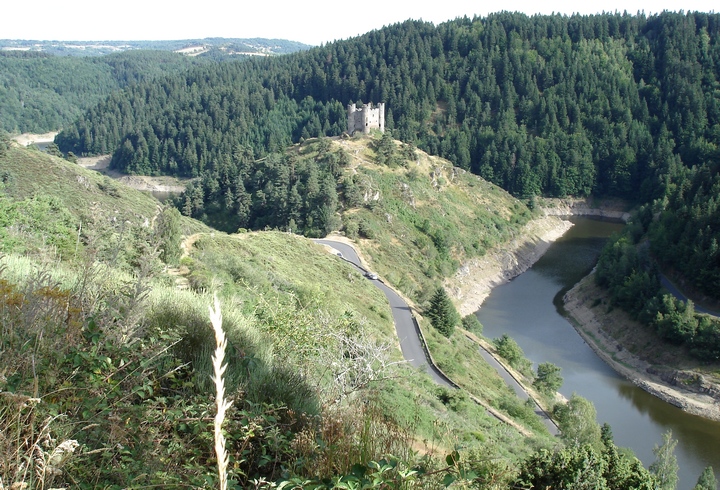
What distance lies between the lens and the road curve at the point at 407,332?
2202cm

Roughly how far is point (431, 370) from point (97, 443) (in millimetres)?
20044

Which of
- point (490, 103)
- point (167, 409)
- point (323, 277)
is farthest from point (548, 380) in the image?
point (490, 103)

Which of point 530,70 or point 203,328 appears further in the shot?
point 530,70

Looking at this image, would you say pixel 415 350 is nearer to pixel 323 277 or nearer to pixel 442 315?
pixel 442 315

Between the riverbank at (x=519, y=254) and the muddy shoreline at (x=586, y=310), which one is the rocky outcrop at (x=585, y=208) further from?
the muddy shoreline at (x=586, y=310)

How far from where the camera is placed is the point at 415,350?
24.9 metres

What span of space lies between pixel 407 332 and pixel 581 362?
16.0 m

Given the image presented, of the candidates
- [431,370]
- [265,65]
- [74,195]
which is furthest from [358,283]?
[265,65]

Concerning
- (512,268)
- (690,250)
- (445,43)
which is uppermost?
(445,43)

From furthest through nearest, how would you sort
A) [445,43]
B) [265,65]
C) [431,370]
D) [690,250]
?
[265,65]
[445,43]
[690,250]
[431,370]

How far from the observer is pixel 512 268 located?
55094mm

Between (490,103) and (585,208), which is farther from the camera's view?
(490,103)

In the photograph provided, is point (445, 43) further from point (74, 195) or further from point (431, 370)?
point (431, 370)

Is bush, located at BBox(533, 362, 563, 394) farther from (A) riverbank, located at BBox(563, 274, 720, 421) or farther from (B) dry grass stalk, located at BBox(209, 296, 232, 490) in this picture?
(B) dry grass stalk, located at BBox(209, 296, 232, 490)
